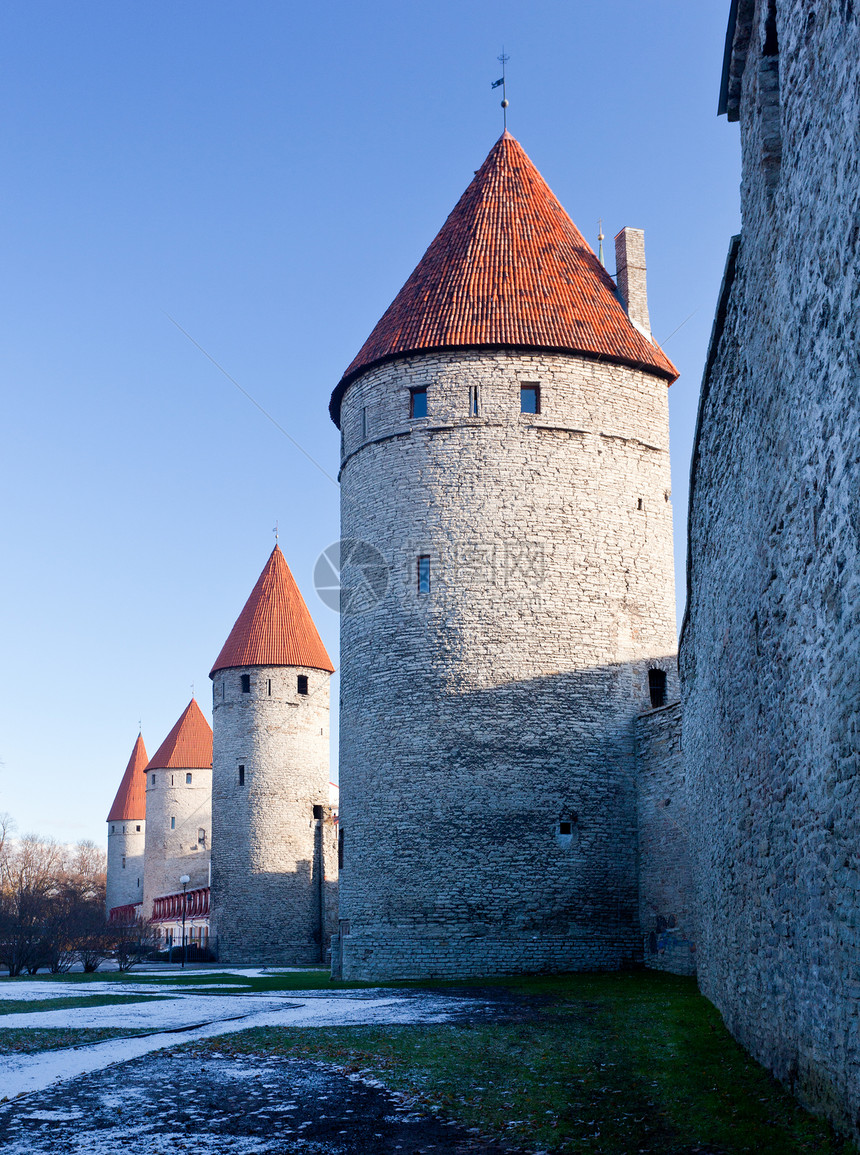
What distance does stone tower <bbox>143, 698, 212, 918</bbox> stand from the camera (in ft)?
159

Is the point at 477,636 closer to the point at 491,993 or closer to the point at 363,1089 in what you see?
the point at 491,993

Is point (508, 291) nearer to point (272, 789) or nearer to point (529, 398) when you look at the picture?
point (529, 398)

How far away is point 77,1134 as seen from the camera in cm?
561

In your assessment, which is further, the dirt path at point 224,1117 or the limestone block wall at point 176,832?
the limestone block wall at point 176,832

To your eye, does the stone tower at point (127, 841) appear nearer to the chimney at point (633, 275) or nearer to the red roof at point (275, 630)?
the red roof at point (275, 630)

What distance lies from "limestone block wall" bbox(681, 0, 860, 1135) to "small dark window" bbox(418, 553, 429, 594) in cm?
1008

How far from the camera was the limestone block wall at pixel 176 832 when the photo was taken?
4841 cm

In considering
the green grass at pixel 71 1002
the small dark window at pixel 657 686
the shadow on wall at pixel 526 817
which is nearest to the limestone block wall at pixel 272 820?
the shadow on wall at pixel 526 817

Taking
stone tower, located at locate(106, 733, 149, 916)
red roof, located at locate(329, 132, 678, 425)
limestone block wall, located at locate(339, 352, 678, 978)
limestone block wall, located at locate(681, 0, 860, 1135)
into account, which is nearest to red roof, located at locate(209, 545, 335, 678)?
red roof, located at locate(329, 132, 678, 425)

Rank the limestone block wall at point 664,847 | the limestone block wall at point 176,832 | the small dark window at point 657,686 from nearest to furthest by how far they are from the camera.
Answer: the limestone block wall at point 664,847
the small dark window at point 657,686
the limestone block wall at point 176,832

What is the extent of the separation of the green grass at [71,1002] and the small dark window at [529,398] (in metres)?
11.0

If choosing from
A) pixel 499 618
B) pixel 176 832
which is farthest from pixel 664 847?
pixel 176 832

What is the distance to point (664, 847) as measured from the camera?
1750 centimetres

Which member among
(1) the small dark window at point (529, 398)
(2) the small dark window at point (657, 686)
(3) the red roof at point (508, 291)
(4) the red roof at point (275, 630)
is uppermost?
(3) the red roof at point (508, 291)
